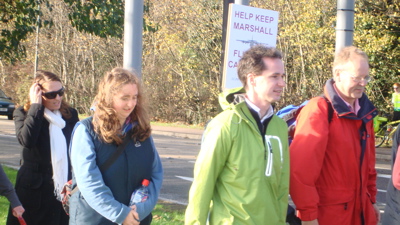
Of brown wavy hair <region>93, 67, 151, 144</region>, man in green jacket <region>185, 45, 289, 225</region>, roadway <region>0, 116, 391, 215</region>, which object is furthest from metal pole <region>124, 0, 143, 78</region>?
roadway <region>0, 116, 391, 215</region>

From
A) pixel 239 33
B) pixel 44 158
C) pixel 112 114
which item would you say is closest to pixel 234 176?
pixel 112 114

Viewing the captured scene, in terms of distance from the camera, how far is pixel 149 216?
3.62m

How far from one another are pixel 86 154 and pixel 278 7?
2112 centimetres

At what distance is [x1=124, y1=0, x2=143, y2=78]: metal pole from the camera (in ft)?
18.5

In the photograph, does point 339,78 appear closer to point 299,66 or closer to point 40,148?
point 40,148

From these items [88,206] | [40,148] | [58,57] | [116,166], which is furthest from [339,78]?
[58,57]

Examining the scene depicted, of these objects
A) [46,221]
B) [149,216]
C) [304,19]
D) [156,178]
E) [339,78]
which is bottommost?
[46,221]

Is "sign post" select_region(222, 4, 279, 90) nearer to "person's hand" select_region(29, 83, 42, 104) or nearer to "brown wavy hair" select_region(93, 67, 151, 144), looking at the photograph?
"person's hand" select_region(29, 83, 42, 104)

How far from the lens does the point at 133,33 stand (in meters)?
5.67

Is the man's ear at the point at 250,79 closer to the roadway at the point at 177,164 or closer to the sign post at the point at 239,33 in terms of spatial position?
the sign post at the point at 239,33

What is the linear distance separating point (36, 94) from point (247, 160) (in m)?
2.26

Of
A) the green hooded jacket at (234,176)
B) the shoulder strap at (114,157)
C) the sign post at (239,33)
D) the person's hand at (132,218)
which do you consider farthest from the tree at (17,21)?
the green hooded jacket at (234,176)

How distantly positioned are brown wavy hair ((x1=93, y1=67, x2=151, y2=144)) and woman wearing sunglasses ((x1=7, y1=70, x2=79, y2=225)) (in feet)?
3.96

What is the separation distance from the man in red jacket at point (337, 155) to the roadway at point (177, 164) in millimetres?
5004
